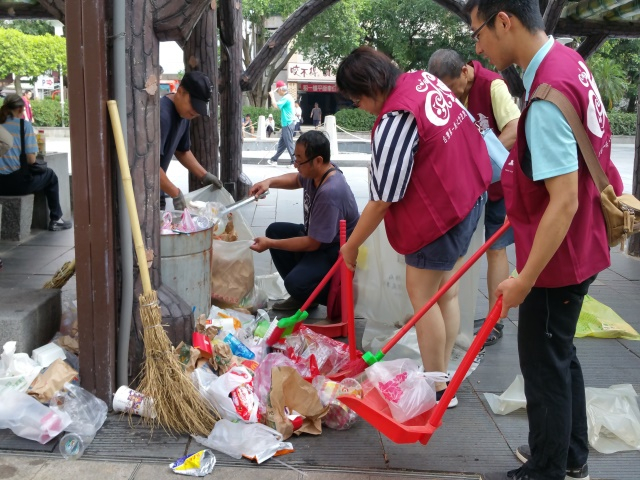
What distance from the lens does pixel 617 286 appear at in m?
5.70

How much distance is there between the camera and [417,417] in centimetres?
273

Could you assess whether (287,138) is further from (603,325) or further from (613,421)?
(613,421)

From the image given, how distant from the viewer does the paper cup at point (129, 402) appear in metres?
3.06

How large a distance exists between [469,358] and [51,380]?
1868 mm

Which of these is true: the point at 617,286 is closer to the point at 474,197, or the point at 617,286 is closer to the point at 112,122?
the point at 474,197

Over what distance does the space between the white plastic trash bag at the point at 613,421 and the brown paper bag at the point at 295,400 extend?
1193mm

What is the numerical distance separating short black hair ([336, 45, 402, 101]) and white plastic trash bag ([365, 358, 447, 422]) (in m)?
1.17

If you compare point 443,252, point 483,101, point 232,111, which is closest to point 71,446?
point 443,252

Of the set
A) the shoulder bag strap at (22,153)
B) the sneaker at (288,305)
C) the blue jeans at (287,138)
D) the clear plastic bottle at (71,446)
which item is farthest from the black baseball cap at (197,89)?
the blue jeans at (287,138)

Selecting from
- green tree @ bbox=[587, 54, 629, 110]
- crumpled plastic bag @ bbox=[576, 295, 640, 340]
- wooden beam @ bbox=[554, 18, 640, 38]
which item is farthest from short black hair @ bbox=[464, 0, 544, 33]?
green tree @ bbox=[587, 54, 629, 110]

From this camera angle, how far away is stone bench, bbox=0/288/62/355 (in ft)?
10.8

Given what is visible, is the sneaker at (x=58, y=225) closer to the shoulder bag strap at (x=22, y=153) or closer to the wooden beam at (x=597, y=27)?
the shoulder bag strap at (x=22, y=153)

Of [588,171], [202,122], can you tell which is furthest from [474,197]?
[202,122]

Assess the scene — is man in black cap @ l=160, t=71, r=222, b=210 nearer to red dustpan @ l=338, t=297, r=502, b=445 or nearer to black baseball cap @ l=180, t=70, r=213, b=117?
black baseball cap @ l=180, t=70, r=213, b=117
